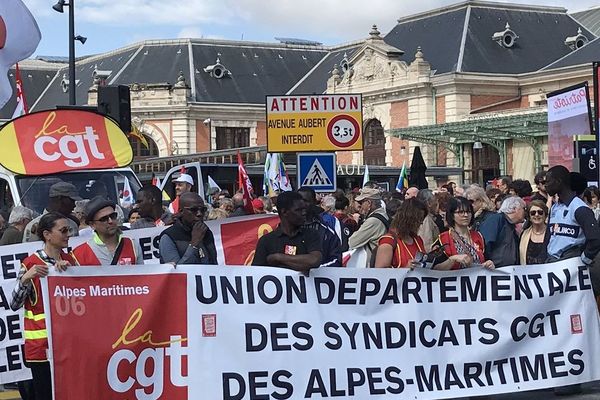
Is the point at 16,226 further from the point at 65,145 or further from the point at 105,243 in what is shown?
the point at 105,243

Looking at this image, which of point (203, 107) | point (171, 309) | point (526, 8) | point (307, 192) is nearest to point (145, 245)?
point (307, 192)

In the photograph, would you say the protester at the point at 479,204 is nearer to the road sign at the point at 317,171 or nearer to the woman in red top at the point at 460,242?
the woman in red top at the point at 460,242

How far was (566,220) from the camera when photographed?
31.7ft

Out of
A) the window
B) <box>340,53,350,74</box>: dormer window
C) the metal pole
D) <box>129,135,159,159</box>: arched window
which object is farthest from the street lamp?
the window

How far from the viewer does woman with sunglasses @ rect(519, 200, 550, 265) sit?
398 inches

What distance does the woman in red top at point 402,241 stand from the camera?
891 centimetres

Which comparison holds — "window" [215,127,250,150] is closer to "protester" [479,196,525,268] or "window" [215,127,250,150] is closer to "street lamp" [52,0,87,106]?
"street lamp" [52,0,87,106]

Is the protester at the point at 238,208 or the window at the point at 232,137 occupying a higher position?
the window at the point at 232,137

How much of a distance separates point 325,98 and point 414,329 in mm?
6112

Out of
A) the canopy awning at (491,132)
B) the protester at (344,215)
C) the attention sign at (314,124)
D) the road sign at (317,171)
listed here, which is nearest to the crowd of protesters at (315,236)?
the protester at (344,215)

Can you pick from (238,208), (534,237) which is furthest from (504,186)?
(534,237)

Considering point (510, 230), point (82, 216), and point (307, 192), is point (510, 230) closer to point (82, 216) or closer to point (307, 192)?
point (307, 192)

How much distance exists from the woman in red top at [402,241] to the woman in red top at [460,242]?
8.3 inches

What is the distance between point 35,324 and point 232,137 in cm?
6577
